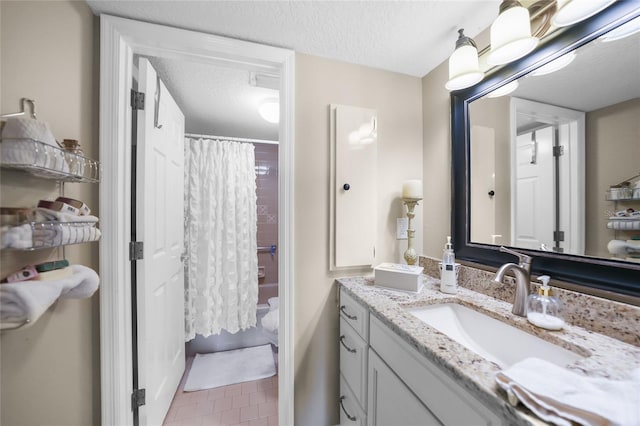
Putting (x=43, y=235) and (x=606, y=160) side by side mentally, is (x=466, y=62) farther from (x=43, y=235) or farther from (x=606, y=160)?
(x=43, y=235)

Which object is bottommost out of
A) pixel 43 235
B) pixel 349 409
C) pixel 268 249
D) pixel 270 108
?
pixel 349 409

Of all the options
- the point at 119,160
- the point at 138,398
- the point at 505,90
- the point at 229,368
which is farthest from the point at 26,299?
the point at 505,90

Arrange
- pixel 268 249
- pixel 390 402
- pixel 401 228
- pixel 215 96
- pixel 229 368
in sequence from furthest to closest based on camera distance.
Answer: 1. pixel 268 249
2. pixel 229 368
3. pixel 215 96
4. pixel 401 228
5. pixel 390 402

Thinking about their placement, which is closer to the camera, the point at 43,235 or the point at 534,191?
the point at 43,235

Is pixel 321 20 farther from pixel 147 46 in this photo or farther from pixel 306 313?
pixel 306 313

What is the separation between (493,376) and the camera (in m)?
0.52

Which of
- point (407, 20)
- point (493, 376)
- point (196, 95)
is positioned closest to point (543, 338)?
point (493, 376)

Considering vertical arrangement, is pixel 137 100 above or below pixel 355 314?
above

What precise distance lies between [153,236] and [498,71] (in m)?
1.87

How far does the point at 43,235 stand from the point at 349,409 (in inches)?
55.2

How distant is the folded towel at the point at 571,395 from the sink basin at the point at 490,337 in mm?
202

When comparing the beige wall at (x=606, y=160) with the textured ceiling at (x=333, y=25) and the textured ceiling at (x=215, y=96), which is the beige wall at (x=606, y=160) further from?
the textured ceiling at (x=215, y=96)

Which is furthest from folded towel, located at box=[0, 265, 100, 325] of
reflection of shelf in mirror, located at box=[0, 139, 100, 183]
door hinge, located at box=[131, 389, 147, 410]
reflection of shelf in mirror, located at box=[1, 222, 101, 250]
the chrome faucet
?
the chrome faucet

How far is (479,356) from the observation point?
587 millimetres
